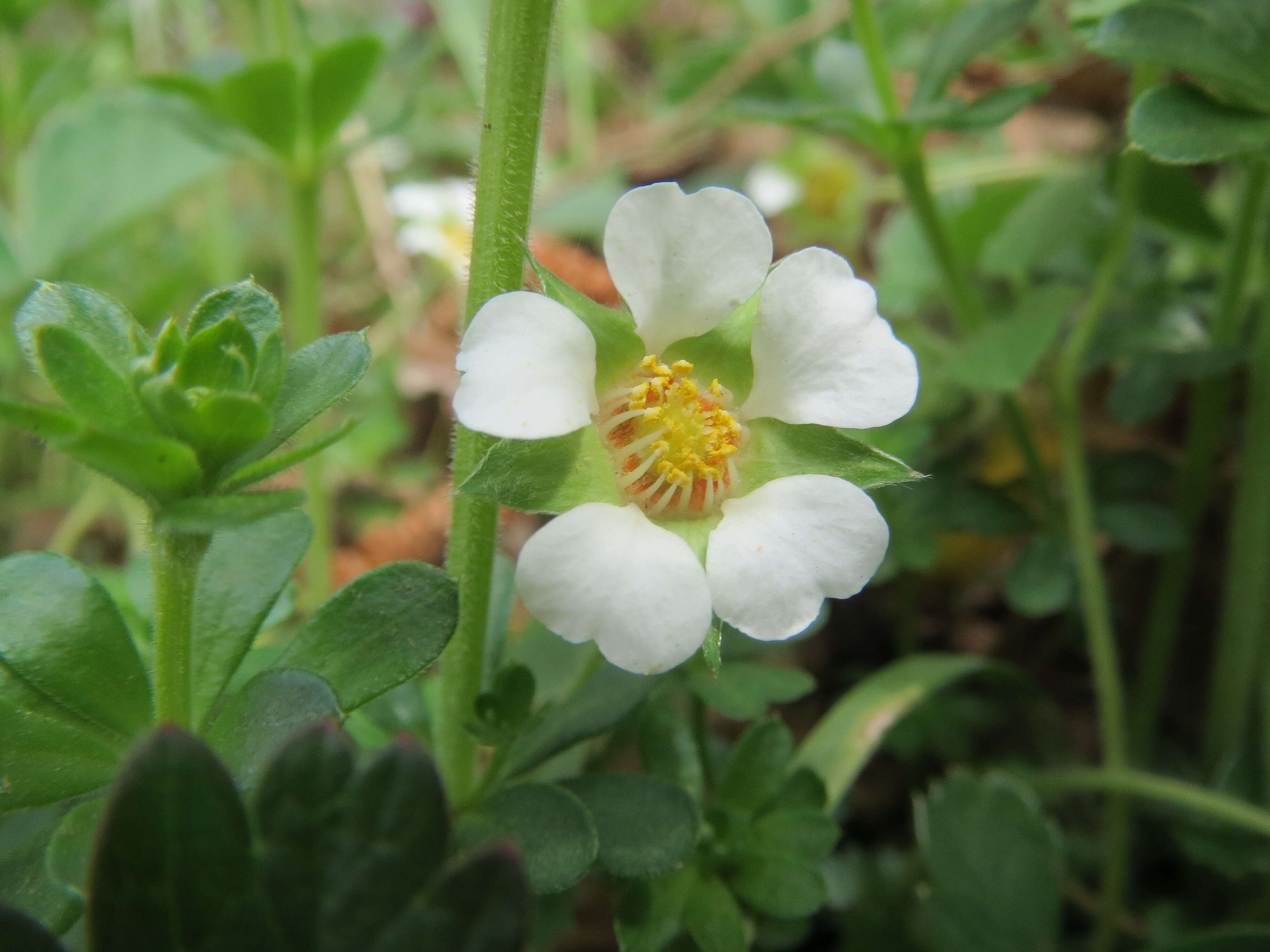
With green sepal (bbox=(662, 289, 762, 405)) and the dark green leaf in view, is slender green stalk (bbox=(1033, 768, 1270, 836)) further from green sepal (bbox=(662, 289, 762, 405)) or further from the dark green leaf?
the dark green leaf

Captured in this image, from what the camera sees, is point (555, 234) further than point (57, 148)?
Yes

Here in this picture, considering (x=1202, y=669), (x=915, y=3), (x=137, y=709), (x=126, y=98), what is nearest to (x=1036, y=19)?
(x=915, y=3)

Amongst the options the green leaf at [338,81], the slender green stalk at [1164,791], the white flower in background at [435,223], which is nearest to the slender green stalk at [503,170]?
the green leaf at [338,81]

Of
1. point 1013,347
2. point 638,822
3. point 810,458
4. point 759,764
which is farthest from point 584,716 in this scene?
point 1013,347

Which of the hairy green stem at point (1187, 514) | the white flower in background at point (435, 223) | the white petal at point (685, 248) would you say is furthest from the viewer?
the white flower in background at point (435, 223)

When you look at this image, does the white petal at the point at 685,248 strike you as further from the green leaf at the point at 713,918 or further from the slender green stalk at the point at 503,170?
the green leaf at the point at 713,918

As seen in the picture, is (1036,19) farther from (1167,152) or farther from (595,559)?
(595,559)
